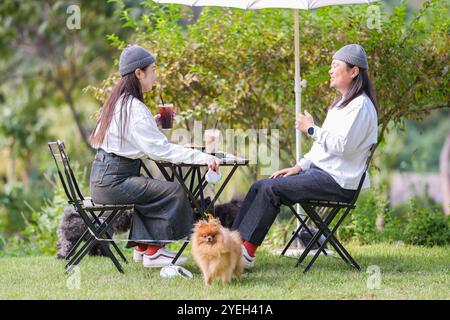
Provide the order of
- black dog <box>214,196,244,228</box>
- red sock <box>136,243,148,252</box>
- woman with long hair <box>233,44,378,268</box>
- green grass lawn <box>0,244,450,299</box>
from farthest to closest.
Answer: black dog <box>214,196,244,228</box>, red sock <box>136,243,148,252</box>, woman with long hair <box>233,44,378,268</box>, green grass lawn <box>0,244,450,299</box>

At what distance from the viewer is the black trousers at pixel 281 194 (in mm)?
5012

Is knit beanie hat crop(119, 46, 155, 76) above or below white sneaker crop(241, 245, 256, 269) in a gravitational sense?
above

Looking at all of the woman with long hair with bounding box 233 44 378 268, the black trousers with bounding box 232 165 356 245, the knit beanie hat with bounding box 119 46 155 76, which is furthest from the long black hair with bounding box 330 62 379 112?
the knit beanie hat with bounding box 119 46 155 76

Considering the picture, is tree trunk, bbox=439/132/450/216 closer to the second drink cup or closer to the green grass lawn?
the green grass lawn

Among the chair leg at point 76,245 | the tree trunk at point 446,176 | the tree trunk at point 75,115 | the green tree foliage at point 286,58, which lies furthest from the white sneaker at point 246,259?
the tree trunk at point 446,176

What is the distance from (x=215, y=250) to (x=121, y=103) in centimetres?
118

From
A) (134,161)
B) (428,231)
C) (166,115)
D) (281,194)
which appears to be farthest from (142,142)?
(428,231)

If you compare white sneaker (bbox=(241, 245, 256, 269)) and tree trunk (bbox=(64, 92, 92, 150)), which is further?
tree trunk (bbox=(64, 92, 92, 150))

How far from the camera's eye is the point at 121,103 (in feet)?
16.5

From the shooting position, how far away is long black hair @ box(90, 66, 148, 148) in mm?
4984

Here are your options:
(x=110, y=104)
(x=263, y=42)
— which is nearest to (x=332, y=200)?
(x=110, y=104)

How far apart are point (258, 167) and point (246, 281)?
2.64 metres

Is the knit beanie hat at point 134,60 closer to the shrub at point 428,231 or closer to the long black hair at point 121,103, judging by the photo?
the long black hair at point 121,103
